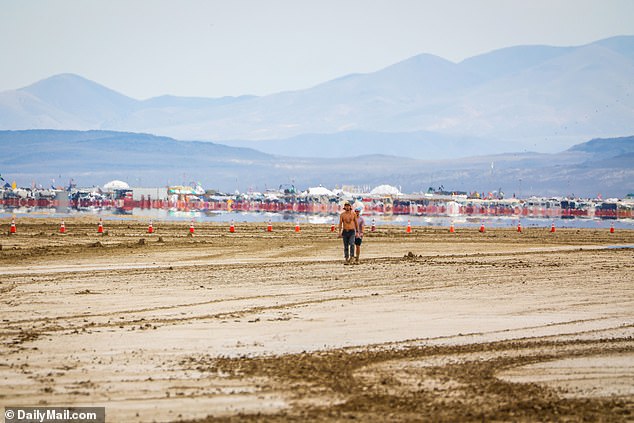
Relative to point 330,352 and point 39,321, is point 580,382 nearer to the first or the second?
point 330,352

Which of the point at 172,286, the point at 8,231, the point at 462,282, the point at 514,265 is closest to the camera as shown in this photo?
the point at 172,286

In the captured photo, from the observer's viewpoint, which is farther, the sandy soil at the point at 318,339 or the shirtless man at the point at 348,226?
the shirtless man at the point at 348,226

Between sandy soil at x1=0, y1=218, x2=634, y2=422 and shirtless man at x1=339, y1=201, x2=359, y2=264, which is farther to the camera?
shirtless man at x1=339, y1=201, x2=359, y2=264

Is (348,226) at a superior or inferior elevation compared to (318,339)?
superior

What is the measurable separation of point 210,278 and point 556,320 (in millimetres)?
8411

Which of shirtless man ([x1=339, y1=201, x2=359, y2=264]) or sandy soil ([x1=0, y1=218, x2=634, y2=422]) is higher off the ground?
shirtless man ([x1=339, y1=201, x2=359, y2=264])

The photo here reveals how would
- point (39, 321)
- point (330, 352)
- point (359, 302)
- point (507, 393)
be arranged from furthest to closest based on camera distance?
point (359, 302) < point (39, 321) < point (330, 352) < point (507, 393)

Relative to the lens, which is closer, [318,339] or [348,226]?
[318,339]

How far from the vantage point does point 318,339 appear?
47.5ft

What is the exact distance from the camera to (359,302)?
1873 cm

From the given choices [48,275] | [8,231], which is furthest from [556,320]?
[8,231]

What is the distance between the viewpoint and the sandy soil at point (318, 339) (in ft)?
35.1

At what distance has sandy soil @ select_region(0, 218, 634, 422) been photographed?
10.7 metres

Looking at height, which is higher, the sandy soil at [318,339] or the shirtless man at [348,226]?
the shirtless man at [348,226]
